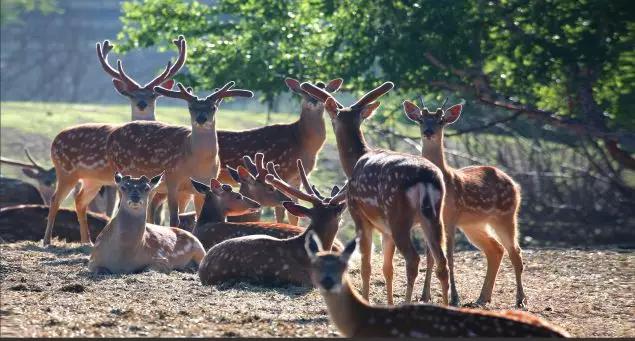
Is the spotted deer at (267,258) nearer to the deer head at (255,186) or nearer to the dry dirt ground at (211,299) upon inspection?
the dry dirt ground at (211,299)

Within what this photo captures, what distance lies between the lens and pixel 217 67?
22.9 meters

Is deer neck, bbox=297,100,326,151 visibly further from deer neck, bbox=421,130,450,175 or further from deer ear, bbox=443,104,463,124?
deer neck, bbox=421,130,450,175

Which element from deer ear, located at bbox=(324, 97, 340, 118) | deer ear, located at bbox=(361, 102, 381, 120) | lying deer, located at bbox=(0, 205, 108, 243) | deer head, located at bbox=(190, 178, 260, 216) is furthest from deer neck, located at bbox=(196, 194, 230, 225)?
deer ear, located at bbox=(361, 102, 381, 120)

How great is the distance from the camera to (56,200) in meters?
16.2

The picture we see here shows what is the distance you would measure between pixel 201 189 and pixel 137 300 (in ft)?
14.6

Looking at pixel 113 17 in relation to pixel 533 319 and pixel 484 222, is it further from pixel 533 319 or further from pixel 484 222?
pixel 533 319

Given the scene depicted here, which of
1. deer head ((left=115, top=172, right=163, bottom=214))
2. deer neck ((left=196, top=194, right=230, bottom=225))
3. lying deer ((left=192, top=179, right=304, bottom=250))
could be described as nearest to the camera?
deer head ((left=115, top=172, right=163, bottom=214))

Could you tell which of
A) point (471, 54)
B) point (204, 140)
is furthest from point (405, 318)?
point (471, 54)

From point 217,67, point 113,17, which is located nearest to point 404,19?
point 217,67

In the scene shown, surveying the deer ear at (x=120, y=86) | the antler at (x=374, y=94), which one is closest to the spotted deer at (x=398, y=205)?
the antler at (x=374, y=94)

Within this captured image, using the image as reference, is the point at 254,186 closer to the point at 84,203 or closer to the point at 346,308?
the point at 84,203

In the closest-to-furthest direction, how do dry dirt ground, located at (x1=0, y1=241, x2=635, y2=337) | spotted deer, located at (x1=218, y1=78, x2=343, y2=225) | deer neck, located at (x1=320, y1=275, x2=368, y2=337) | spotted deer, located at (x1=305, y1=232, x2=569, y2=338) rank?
spotted deer, located at (x1=305, y1=232, x2=569, y2=338)
deer neck, located at (x1=320, y1=275, x2=368, y2=337)
dry dirt ground, located at (x1=0, y1=241, x2=635, y2=337)
spotted deer, located at (x1=218, y1=78, x2=343, y2=225)

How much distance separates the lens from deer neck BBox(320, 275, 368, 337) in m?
7.86

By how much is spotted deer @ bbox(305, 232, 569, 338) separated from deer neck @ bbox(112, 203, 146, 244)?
182 inches
